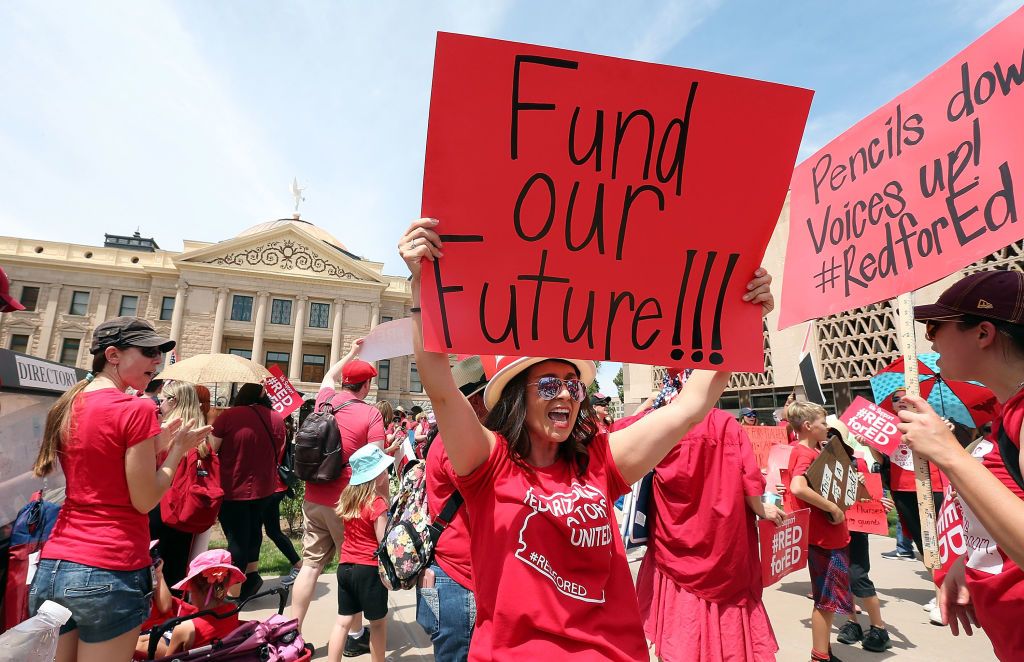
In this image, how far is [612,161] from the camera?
1747 mm

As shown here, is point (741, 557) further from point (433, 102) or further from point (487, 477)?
point (433, 102)

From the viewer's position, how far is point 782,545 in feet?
10.6

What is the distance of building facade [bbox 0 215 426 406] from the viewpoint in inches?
1523

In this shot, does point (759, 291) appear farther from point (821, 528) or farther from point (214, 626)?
point (214, 626)

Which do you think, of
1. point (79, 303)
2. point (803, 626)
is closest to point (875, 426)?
point (803, 626)

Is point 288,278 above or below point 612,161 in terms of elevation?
above

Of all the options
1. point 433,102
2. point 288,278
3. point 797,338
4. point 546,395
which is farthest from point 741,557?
point 288,278

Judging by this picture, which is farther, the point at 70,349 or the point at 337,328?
the point at 337,328

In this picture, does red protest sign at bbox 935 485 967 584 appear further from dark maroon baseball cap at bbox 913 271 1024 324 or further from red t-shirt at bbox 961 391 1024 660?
dark maroon baseball cap at bbox 913 271 1024 324

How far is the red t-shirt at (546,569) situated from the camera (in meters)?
1.51

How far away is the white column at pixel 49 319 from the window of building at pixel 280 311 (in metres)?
14.3

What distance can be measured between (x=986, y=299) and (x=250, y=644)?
357cm

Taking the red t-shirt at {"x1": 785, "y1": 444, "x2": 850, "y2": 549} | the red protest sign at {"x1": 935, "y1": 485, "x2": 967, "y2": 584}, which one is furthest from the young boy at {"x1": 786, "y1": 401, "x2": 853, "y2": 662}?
the red protest sign at {"x1": 935, "y1": 485, "x2": 967, "y2": 584}

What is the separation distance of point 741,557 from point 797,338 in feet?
68.1
